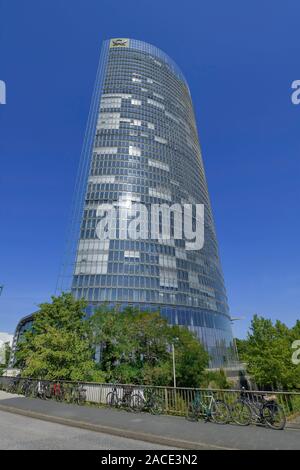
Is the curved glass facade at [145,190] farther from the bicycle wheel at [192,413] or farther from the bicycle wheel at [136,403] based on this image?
the bicycle wheel at [192,413]

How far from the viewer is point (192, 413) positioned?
11.1 metres

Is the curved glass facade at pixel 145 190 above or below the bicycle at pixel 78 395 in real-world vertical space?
above

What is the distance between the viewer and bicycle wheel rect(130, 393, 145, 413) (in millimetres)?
13141

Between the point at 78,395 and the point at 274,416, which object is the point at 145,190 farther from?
→ the point at 274,416

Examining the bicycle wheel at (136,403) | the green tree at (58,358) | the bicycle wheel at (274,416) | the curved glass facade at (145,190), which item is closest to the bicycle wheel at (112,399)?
the bicycle wheel at (136,403)

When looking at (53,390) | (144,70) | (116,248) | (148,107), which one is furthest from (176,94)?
(53,390)

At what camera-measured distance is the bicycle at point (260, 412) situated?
952 centimetres

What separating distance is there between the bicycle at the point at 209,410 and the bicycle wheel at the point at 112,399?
4840 mm

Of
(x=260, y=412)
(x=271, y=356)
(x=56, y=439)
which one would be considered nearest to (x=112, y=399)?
(x=56, y=439)

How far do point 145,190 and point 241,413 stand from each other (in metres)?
75.2

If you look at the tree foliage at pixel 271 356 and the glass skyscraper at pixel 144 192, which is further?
the glass skyscraper at pixel 144 192

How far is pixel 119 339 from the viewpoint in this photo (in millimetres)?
28547

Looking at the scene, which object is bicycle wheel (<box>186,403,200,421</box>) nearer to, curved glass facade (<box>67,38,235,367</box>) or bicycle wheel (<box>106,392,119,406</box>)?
bicycle wheel (<box>106,392,119,406</box>)
